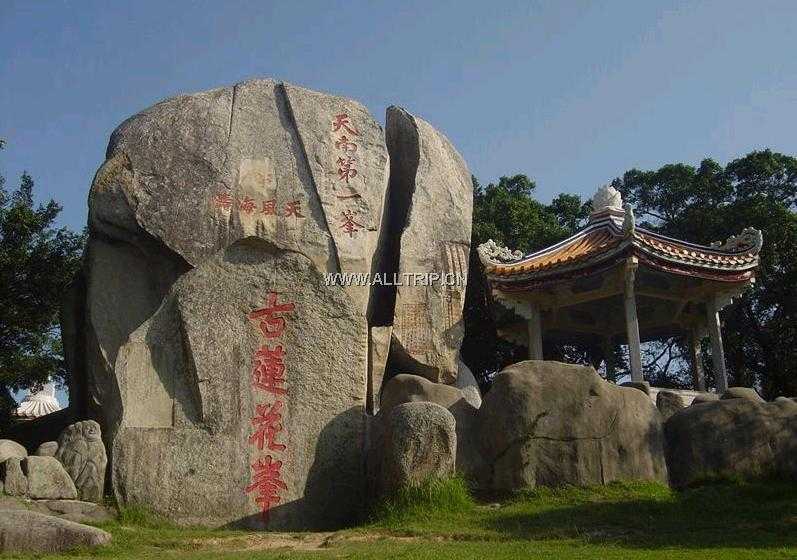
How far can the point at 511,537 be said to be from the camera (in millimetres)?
7020

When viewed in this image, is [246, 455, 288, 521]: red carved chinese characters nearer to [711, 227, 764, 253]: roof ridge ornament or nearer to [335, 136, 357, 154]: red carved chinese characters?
[335, 136, 357, 154]: red carved chinese characters

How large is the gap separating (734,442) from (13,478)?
6.94 metres

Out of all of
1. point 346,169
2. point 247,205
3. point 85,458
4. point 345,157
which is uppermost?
point 345,157

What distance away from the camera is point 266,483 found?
8711mm

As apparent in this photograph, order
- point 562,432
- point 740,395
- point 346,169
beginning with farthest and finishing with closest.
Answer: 1. point 346,169
2. point 740,395
3. point 562,432

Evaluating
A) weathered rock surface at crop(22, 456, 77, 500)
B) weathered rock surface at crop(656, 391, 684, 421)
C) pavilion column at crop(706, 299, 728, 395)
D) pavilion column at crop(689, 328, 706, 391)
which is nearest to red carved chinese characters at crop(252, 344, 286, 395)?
weathered rock surface at crop(22, 456, 77, 500)

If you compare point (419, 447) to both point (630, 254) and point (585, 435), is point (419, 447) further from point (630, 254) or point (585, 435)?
point (630, 254)

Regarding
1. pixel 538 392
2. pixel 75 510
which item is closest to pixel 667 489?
pixel 538 392

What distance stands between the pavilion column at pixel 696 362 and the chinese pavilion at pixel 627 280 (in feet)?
0.05

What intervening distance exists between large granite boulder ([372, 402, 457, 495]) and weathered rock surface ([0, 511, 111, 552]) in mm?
2578

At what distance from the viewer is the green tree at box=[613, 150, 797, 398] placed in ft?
57.8

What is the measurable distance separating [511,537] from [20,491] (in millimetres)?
4458

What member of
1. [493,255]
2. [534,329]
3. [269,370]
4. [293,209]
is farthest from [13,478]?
[534,329]

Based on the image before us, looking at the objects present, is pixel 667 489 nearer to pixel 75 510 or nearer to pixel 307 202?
pixel 307 202
